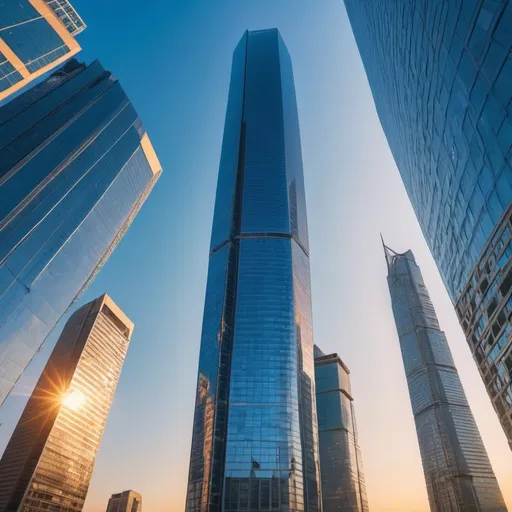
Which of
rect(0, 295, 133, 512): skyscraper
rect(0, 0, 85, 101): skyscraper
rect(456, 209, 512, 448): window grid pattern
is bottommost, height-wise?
rect(456, 209, 512, 448): window grid pattern

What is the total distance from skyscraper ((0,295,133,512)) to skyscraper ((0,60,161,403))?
62106mm

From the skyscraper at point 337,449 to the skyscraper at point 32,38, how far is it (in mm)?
172212

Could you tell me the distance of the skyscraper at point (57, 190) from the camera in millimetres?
80500

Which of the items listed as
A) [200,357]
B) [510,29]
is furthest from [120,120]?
[510,29]

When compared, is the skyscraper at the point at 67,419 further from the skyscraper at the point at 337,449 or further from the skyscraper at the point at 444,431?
the skyscraper at the point at 444,431

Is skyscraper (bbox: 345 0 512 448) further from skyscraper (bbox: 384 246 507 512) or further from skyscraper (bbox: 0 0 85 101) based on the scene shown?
skyscraper (bbox: 384 246 507 512)

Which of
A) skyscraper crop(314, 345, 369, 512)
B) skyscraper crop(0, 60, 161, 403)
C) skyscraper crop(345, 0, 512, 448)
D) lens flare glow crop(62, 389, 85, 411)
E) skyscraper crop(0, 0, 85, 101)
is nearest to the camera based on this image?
skyscraper crop(345, 0, 512, 448)

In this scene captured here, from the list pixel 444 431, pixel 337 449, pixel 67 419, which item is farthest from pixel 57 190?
pixel 444 431

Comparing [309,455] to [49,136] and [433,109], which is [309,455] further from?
[49,136]

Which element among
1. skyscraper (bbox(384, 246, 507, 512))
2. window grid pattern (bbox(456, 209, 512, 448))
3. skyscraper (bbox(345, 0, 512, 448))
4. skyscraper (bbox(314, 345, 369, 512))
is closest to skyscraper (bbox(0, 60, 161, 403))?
skyscraper (bbox(345, 0, 512, 448))

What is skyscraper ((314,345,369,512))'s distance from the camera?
161875 millimetres

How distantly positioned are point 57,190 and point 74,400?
93.1m

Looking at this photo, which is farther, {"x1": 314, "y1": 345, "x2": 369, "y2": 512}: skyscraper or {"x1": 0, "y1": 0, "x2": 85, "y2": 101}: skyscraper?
{"x1": 314, "y1": 345, "x2": 369, "y2": 512}: skyscraper

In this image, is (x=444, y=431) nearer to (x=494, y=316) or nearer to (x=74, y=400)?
(x=494, y=316)
